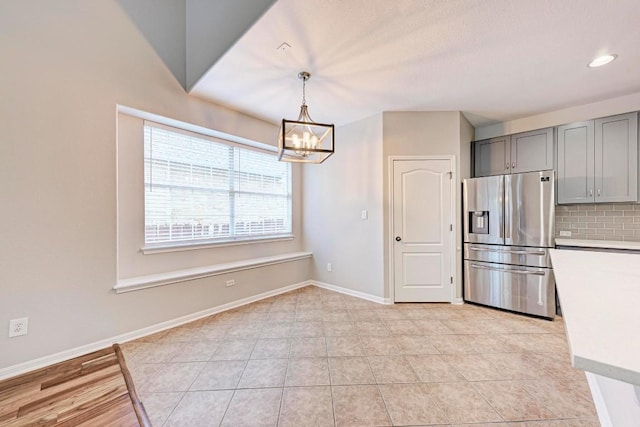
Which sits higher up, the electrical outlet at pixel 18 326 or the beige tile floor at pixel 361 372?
the electrical outlet at pixel 18 326

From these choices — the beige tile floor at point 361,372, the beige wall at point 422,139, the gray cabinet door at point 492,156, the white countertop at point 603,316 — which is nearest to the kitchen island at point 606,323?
the white countertop at point 603,316

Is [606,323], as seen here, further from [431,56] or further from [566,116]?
[566,116]

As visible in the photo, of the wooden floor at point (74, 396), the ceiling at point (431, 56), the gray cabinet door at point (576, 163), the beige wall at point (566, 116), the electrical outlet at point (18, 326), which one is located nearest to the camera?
the wooden floor at point (74, 396)

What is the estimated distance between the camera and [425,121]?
11.8ft

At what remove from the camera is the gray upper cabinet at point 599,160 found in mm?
2990

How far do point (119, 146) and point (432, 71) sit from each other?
334 centimetres

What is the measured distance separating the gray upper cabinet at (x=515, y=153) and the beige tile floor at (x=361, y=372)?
203 cm

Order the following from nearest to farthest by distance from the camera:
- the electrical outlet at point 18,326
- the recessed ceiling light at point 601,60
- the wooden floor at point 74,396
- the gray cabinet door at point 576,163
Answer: the wooden floor at point 74,396 < the electrical outlet at point 18,326 < the recessed ceiling light at point 601,60 < the gray cabinet door at point 576,163

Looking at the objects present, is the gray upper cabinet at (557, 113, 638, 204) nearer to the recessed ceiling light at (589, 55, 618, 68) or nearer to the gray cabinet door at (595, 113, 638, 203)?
the gray cabinet door at (595, 113, 638, 203)

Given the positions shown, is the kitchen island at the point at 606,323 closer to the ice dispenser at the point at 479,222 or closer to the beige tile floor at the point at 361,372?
the beige tile floor at the point at 361,372

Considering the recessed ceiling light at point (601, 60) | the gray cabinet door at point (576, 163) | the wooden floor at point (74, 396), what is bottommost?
the wooden floor at point (74, 396)

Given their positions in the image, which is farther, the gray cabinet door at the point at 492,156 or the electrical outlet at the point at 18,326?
the gray cabinet door at the point at 492,156

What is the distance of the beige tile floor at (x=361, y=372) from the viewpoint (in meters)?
1.63

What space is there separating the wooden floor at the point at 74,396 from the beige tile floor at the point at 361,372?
101mm
